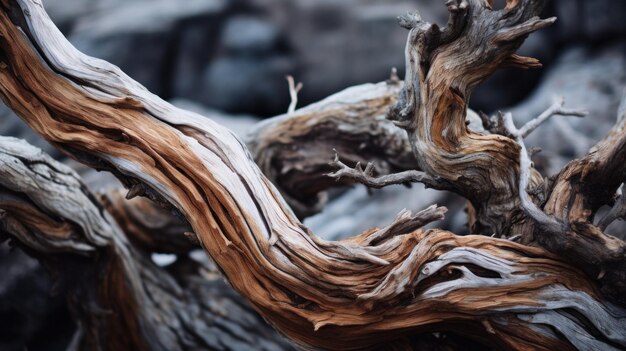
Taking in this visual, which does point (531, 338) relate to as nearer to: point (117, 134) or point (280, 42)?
point (117, 134)

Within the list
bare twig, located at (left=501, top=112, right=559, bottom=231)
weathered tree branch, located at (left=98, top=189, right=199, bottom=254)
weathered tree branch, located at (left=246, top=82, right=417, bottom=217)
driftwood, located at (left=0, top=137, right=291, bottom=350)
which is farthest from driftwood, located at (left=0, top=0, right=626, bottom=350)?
weathered tree branch, located at (left=98, top=189, right=199, bottom=254)

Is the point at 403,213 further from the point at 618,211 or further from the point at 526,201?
the point at 618,211

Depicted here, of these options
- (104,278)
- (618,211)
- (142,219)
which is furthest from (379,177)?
(142,219)

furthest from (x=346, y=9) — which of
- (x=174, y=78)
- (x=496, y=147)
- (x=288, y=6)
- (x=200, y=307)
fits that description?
(x=496, y=147)

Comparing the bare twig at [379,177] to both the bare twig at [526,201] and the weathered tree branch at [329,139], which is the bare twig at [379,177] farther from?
the weathered tree branch at [329,139]

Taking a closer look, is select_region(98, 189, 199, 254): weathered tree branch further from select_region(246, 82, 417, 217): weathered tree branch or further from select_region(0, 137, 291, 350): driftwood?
select_region(246, 82, 417, 217): weathered tree branch
